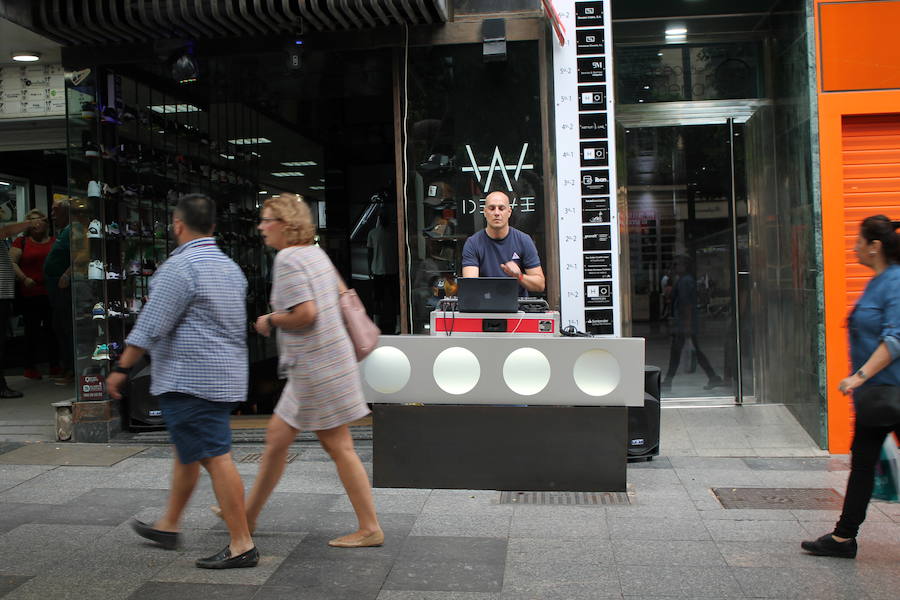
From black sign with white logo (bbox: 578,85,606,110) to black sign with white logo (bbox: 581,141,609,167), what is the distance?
0.30m

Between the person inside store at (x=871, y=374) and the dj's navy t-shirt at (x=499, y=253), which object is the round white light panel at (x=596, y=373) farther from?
the person inside store at (x=871, y=374)

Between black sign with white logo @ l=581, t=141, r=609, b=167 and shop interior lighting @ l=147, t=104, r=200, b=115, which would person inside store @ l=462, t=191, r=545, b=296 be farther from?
shop interior lighting @ l=147, t=104, r=200, b=115

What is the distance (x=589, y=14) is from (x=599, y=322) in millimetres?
2501

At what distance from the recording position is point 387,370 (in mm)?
5633

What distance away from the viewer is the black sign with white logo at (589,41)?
7258mm

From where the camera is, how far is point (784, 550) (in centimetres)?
465

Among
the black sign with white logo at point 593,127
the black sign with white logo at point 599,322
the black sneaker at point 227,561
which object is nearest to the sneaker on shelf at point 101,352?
the black sneaker at point 227,561

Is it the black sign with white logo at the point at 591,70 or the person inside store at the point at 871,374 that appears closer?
the person inside store at the point at 871,374

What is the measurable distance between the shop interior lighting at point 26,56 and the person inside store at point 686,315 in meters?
6.31

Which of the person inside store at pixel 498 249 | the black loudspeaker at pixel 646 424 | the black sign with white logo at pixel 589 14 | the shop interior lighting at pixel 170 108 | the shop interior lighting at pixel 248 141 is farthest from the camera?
the shop interior lighting at pixel 248 141

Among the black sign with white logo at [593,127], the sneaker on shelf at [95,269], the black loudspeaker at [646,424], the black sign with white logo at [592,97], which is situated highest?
the black sign with white logo at [592,97]

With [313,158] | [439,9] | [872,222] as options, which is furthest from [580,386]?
[313,158]

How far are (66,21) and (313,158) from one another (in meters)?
4.77

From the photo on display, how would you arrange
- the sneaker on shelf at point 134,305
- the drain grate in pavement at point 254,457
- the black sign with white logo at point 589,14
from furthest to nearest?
1. the sneaker on shelf at point 134,305
2. the black sign with white logo at point 589,14
3. the drain grate in pavement at point 254,457
